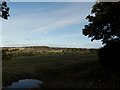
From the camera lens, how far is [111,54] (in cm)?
1834

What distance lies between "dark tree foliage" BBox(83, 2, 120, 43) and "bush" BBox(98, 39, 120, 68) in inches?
128

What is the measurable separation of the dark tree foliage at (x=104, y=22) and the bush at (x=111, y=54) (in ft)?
10.7

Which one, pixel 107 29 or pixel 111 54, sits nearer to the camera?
pixel 111 54

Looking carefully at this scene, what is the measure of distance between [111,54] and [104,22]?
4.98 metres

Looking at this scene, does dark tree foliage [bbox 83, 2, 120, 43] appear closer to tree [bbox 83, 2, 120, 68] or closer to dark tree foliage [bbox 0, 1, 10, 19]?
tree [bbox 83, 2, 120, 68]

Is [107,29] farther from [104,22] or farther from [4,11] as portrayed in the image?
[4,11]

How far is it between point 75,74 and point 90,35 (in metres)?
6.52

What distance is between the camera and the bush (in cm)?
1780

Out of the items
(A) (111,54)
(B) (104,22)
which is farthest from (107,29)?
(A) (111,54)

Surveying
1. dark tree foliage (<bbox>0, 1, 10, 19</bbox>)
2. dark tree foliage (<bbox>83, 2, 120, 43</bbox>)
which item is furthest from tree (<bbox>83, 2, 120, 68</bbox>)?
dark tree foliage (<bbox>0, 1, 10, 19</bbox>)

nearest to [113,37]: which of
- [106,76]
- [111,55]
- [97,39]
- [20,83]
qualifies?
[97,39]

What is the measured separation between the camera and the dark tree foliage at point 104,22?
66.7 feet

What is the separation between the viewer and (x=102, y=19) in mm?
21562

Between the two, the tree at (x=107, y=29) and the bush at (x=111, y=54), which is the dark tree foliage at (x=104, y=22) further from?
the bush at (x=111, y=54)
